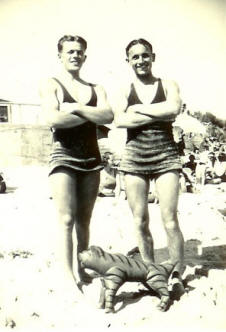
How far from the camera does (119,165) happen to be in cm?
445

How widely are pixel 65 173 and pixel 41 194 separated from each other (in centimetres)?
553

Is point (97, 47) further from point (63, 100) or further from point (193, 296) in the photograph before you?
point (193, 296)

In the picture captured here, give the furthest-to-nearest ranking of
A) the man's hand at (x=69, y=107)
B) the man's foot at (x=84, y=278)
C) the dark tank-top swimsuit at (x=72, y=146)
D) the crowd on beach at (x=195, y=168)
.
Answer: the crowd on beach at (x=195, y=168) < the man's foot at (x=84, y=278) < the dark tank-top swimsuit at (x=72, y=146) < the man's hand at (x=69, y=107)

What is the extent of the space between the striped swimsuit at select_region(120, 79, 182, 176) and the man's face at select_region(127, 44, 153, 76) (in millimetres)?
170

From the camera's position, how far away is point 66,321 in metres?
3.53

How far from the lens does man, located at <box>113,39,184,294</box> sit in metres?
3.79

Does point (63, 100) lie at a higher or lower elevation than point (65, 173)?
higher

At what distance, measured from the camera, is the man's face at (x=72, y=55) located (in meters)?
3.79

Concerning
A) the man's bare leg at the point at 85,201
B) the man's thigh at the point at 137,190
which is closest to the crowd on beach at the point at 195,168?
the man's bare leg at the point at 85,201

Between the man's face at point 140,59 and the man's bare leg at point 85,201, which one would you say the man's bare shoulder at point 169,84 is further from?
the man's bare leg at point 85,201

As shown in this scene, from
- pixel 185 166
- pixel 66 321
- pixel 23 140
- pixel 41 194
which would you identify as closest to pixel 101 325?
pixel 66 321

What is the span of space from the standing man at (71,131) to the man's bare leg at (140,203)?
308 mm

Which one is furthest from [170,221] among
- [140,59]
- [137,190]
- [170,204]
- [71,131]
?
[140,59]

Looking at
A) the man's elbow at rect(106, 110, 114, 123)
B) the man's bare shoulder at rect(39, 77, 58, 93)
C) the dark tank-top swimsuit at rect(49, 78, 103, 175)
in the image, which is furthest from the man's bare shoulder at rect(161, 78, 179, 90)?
the man's bare shoulder at rect(39, 77, 58, 93)
